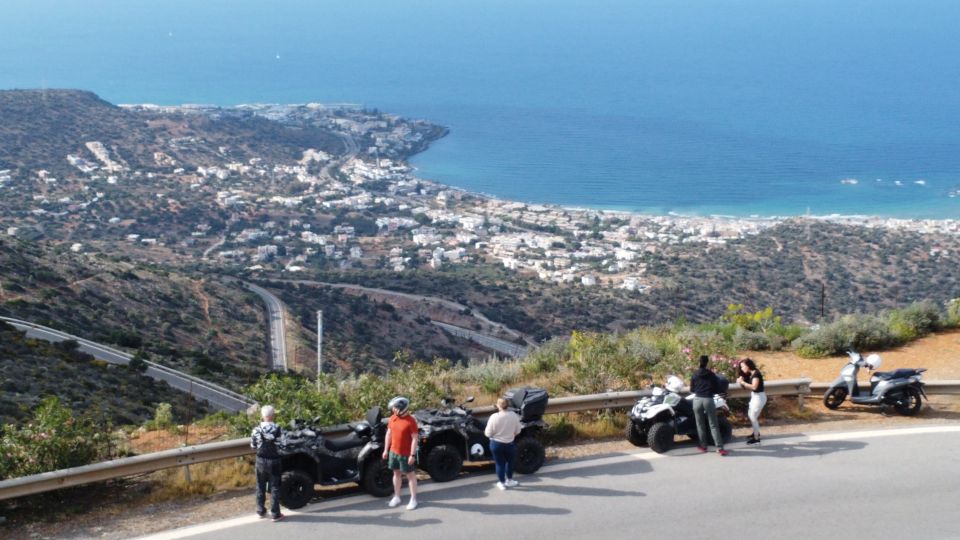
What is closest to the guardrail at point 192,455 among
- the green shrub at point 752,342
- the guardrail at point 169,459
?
the guardrail at point 169,459

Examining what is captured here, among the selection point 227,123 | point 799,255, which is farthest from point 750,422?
point 227,123

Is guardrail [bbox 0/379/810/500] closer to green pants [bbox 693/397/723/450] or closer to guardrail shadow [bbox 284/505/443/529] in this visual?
green pants [bbox 693/397/723/450]

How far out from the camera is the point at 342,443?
7625mm

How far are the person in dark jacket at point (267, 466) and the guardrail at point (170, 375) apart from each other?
12341mm

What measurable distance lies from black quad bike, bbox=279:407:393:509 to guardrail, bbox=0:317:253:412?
1200 centimetres

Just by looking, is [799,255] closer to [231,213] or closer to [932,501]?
[231,213]

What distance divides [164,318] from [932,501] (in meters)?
30.0

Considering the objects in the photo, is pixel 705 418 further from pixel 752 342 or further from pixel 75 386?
pixel 75 386

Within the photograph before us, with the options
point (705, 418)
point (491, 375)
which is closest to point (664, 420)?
point (705, 418)

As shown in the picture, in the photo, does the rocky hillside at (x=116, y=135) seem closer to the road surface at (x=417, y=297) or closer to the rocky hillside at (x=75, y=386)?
the road surface at (x=417, y=297)

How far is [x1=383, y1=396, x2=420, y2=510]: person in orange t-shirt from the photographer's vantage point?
23.4 ft

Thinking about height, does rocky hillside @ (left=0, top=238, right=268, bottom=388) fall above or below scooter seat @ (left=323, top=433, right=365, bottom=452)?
above

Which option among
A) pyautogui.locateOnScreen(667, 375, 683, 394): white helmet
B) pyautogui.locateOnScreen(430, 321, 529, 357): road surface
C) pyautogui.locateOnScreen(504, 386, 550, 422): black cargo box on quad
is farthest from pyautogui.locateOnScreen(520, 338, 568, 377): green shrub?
pyautogui.locateOnScreen(430, 321, 529, 357): road surface

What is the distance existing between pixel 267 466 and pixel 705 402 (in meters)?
3.95
